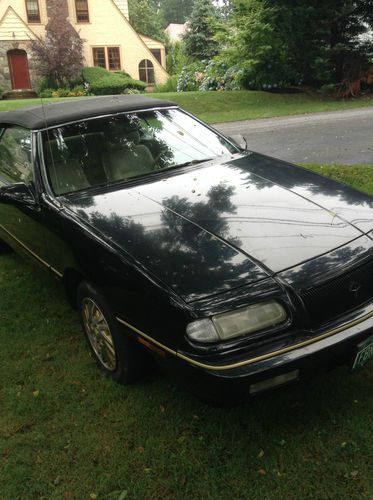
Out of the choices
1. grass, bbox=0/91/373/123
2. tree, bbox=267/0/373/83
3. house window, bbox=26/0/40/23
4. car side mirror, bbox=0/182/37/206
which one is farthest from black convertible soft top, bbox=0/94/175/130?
house window, bbox=26/0/40/23

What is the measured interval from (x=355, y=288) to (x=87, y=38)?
3036cm

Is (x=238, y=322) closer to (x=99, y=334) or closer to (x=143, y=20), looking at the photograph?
(x=99, y=334)

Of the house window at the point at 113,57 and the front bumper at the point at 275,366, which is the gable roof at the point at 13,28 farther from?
the front bumper at the point at 275,366

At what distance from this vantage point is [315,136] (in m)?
9.16

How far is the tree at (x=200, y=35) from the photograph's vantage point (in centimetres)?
2756

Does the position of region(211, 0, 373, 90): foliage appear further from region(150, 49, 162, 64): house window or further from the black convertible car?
region(150, 49, 162, 64): house window

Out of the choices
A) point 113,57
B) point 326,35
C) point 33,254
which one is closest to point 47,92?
point 113,57

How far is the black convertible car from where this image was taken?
2090 mm

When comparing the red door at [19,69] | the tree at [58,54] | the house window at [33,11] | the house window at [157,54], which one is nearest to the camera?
the tree at [58,54]

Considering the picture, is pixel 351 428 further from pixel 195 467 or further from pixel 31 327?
pixel 31 327

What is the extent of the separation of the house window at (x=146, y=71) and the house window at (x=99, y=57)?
2.50 meters

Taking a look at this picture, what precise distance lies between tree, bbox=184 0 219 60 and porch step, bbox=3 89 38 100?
9421mm

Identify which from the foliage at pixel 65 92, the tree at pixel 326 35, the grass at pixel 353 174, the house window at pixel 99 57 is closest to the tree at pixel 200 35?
the house window at pixel 99 57

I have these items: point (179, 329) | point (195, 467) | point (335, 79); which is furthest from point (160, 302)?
point (335, 79)
